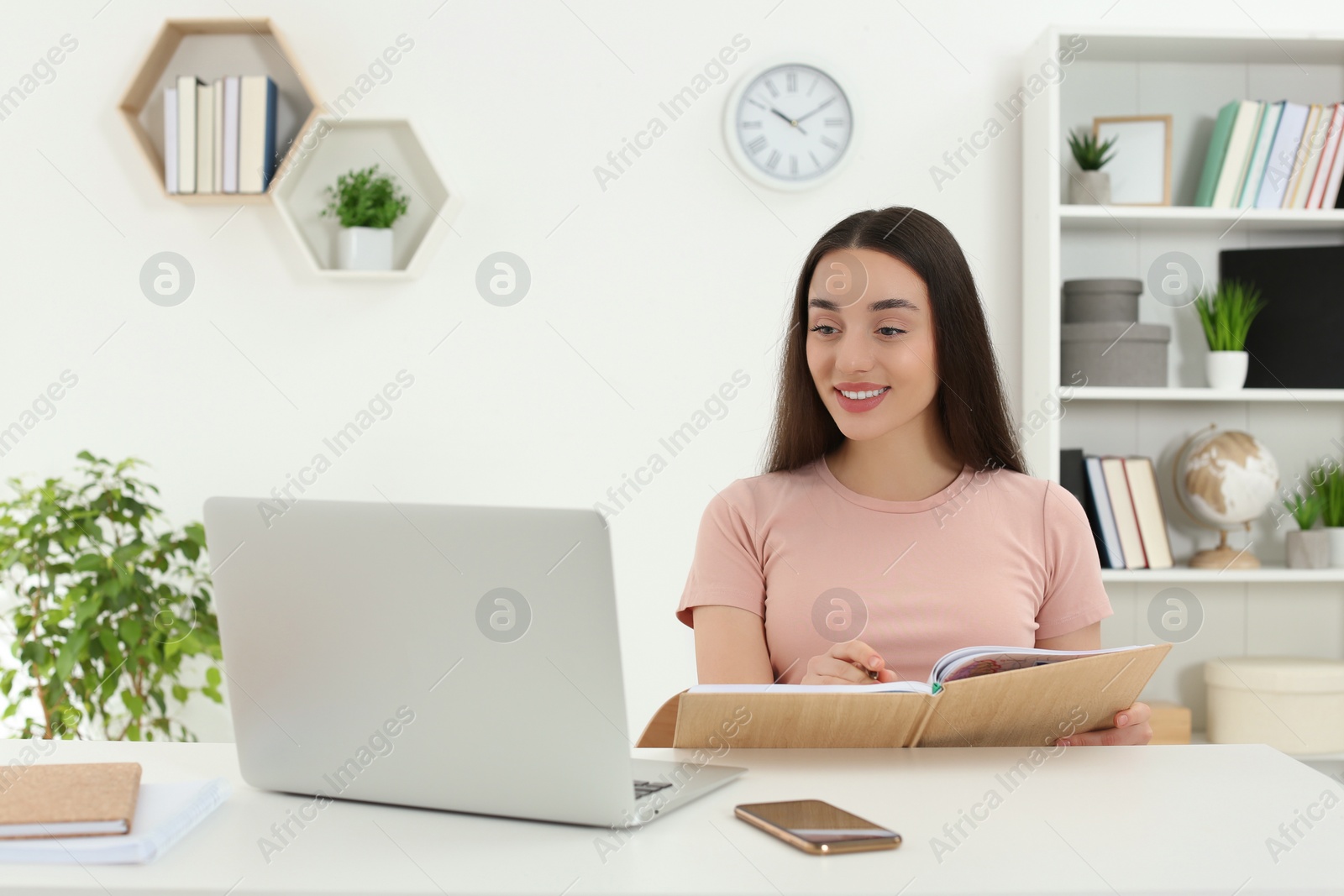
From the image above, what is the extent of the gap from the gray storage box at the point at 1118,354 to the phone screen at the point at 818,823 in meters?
1.96

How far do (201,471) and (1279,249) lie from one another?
2.74m

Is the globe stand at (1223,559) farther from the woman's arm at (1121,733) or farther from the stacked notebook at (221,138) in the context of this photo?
the stacked notebook at (221,138)

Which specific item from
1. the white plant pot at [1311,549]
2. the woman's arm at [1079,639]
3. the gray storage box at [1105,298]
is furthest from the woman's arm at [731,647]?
the white plant pot at [1311,549]

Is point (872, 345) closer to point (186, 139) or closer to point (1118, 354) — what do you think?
point (1118, 354)

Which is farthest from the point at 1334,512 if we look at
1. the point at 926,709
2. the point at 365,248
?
the point at 365,248

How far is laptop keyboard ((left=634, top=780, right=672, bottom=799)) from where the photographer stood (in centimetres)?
88

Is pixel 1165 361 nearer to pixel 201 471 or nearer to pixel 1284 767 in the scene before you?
pixel 1284 767

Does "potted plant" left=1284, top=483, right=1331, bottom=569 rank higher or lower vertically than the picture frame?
lower

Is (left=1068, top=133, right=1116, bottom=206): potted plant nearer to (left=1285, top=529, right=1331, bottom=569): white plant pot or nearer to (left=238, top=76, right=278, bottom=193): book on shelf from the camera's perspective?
(left=1285, top=529, right=1331, bottom=569): white plant pot

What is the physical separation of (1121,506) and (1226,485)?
242 millimetres

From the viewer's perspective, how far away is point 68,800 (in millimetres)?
792

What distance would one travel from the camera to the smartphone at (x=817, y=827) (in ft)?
2.50

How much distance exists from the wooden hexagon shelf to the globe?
90.8 inches

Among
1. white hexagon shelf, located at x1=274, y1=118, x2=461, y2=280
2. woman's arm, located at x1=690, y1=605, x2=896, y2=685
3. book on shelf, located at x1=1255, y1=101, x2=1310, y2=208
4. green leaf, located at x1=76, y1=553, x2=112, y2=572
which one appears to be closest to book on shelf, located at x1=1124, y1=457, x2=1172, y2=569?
book on shelf, located at x1=1255, y1=101, x2=1310, y2=208
